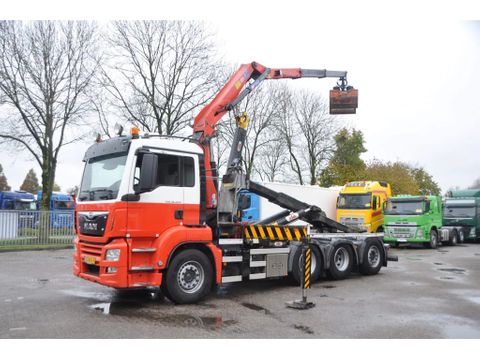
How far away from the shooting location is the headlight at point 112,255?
25.8ft

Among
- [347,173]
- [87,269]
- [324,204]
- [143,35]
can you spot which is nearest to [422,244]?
[324,204]

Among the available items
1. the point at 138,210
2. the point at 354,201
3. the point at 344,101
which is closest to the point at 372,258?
the point at 344,101

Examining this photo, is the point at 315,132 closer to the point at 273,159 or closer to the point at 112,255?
the point at 273,159

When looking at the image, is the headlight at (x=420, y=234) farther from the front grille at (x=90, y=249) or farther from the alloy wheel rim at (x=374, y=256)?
the front grille at (x=90, y=249)

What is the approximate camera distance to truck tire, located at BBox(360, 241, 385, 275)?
13.1 m

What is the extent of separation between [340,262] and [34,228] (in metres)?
15.4

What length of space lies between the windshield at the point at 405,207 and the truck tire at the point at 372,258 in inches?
354

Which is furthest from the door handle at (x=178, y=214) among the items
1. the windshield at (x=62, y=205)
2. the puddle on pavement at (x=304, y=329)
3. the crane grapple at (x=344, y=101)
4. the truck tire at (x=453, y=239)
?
the windshield at (x=62, y=205)

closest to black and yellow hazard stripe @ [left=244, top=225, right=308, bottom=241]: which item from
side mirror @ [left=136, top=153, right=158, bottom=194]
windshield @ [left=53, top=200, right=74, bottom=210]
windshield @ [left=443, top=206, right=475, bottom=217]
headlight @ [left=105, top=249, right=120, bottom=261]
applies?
side mirror @ [left=136, top=153, right=158, bottom=194]

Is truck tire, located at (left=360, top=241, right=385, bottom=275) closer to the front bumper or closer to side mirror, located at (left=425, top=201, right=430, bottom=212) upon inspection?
the front bumper

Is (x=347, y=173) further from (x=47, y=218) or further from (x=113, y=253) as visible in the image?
(x=113, y=253)

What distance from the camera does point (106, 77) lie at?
26.0m

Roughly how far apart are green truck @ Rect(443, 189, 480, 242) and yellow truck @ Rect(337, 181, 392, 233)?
8.53 metres

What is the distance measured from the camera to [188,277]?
8.70 m
